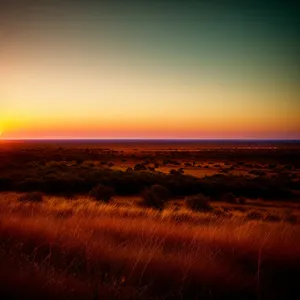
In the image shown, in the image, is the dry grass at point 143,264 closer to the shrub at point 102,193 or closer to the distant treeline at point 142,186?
the shrub at point 102,193

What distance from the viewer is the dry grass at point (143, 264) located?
3.16 m

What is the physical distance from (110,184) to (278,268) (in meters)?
22.0

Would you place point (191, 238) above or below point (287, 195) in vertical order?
above

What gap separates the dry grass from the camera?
3156 millimetres

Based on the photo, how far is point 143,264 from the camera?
403cm

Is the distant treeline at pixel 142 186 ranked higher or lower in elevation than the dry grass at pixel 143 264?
lower

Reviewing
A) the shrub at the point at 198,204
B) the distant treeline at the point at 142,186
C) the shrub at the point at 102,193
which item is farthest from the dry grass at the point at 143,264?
the distant treeline at the point at 142,186

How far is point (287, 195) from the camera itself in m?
24.8

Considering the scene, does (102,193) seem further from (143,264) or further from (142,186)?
(143,264)

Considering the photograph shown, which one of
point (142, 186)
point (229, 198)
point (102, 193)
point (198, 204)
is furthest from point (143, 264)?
point (142, 186)

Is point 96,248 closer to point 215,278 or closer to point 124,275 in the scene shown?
point 124,275

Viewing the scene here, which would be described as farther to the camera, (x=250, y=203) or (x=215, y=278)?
(x=250, y=203)

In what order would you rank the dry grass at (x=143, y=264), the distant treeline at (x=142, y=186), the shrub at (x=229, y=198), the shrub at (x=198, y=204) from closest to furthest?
the dry grass at (x=143, y=264) → the shrub at (x=198, y=204) → the shrub at (x=229, y=198) → the distant treeline at (x=142, y=186)

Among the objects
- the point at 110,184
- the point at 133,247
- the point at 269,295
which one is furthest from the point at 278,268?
the point at 110,184
